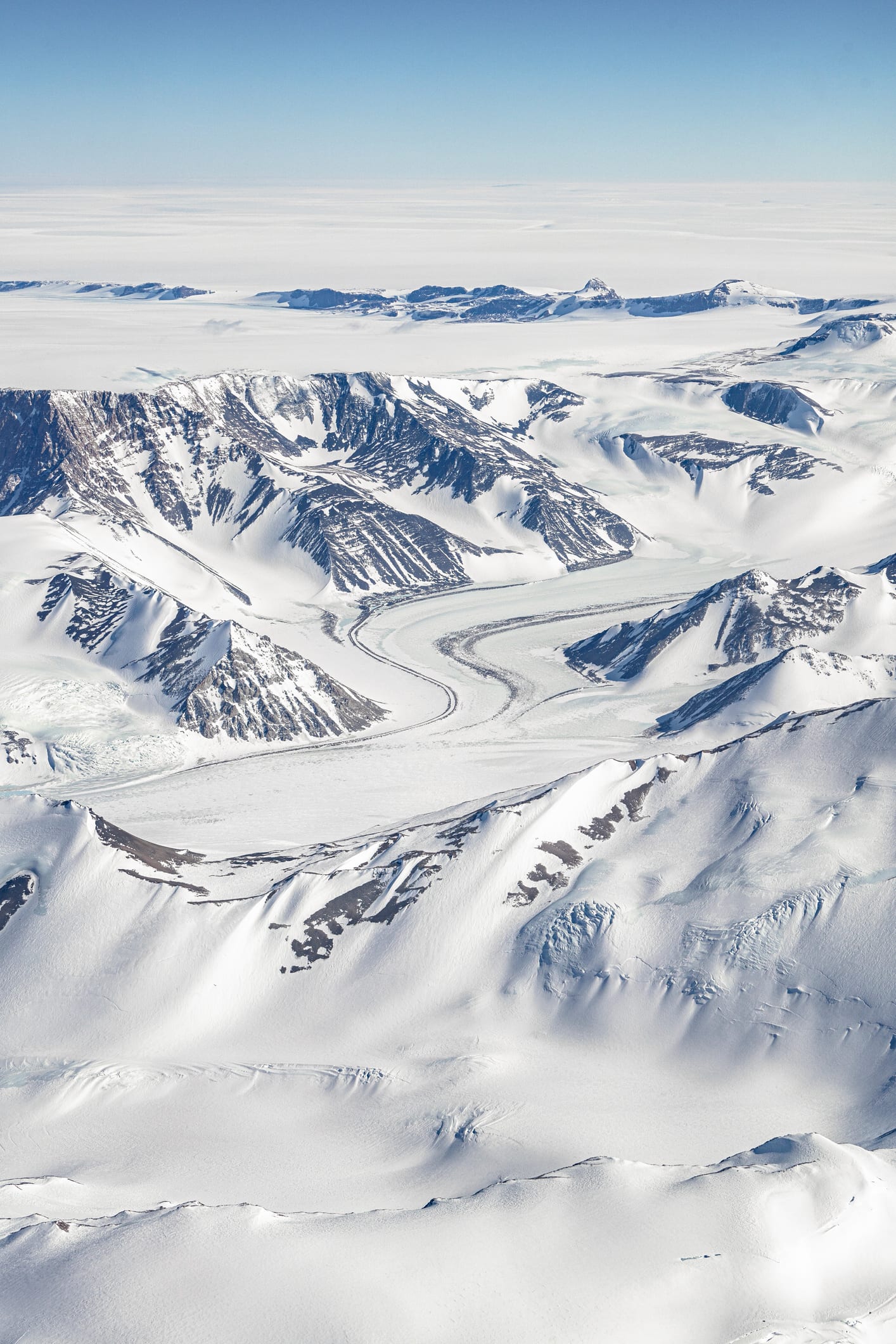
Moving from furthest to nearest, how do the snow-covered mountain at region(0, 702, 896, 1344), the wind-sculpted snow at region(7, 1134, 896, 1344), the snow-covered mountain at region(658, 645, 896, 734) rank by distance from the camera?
1. the snow-covered mountain at region(658, 645, 896, 734)
2. the snow-covered mountain at region(0, 702, 896, 1344)
3. the wind-sculpted snow at region(7, 1134, 896, 1344)

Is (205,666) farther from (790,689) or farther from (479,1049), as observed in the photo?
(479,1049)

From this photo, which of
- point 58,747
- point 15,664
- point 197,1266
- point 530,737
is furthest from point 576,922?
point 15,664

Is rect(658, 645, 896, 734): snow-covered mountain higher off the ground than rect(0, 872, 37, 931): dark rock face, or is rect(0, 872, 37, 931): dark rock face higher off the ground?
rect(0, 872, 37, 931): dark rock face

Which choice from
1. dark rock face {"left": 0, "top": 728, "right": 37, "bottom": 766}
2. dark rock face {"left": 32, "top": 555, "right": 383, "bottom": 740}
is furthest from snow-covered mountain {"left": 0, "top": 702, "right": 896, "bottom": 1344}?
dark rock face {"left": 32, "top": 555, "right": 383, "bottom": 740}

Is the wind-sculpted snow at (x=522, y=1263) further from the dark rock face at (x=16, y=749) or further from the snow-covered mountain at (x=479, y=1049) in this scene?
the dark rock face at (x=16, y=749)

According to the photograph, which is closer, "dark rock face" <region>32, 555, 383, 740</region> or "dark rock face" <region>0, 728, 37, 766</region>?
"dark rock face" <region>0, 728, 37, 766</region>

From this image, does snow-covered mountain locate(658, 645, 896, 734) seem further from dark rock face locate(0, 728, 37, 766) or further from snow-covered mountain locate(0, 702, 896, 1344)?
dark rock face locate(0, 728, 37, 766)

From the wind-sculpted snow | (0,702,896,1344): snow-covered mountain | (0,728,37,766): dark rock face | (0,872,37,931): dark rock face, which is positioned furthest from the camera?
(0,728,37,766): dark rock face

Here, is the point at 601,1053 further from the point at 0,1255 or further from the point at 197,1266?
the point at 0,1255

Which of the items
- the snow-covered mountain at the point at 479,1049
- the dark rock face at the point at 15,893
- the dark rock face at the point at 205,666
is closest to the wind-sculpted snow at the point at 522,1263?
the snow-covered mountain at the point at 479,1049
